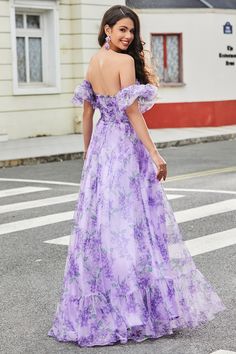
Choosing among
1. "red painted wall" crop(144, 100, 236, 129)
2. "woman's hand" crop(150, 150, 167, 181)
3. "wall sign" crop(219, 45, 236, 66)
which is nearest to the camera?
"woman's hand" crop(150, 150, 167, 181)

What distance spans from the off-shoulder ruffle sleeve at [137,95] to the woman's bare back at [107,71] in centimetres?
8

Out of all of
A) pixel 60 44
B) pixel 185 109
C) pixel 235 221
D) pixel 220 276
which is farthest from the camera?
pixel 185 109

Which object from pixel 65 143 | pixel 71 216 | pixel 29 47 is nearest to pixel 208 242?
pixel 71 216

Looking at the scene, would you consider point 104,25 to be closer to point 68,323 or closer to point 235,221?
point 68,323

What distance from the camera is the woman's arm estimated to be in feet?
16.6

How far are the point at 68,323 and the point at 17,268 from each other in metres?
2.19

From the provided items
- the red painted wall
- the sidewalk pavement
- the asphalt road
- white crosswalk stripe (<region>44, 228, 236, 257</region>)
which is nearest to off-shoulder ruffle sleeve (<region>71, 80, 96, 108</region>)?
the asphalt road

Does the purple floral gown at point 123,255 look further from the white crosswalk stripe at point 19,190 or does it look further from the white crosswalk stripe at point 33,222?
the white crosswalk stripe at point 19,190

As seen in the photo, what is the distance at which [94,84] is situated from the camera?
5.29m

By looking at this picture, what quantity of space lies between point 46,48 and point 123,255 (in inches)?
679

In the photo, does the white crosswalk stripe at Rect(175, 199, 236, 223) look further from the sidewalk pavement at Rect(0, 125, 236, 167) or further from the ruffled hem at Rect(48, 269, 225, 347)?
the sidewalk pavement at Rect(0, 125, 236, 167)

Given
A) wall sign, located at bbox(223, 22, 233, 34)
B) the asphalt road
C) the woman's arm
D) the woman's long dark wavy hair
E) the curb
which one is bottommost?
the asphalt road

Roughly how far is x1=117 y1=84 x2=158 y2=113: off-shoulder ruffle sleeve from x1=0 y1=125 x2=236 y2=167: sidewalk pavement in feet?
36.7

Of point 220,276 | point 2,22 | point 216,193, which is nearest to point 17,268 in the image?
point 220,276
